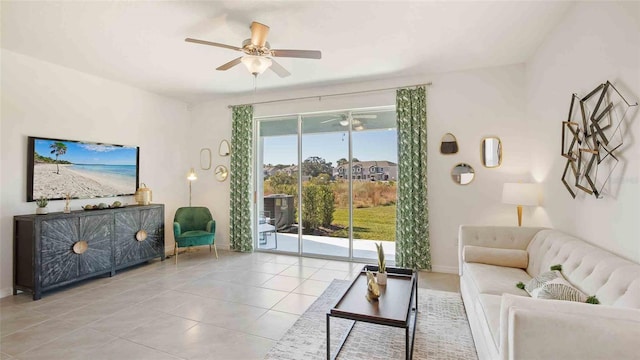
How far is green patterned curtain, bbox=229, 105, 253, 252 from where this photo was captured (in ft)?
17.7

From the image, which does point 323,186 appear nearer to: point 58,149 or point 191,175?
point 191,175

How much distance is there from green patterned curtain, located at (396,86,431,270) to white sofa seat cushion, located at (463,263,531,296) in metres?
1.23

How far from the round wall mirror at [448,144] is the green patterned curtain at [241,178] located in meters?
3.37

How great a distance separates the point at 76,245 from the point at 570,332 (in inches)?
191

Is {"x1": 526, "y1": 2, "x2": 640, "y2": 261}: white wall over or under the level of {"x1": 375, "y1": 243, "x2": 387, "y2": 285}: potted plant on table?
over

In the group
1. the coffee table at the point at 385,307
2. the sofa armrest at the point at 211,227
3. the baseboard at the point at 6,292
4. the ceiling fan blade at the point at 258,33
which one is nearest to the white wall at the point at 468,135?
the coffee table at the point at 385,307

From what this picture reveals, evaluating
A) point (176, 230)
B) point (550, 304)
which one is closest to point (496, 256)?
point (550, 304)

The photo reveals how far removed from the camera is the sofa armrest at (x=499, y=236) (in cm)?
307

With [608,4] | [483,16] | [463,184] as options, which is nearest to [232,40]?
[483,16]

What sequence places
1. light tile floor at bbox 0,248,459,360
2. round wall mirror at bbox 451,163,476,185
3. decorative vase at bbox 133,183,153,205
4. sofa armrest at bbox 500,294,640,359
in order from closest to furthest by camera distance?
1. sofa armrest at bbox 500,294,640,359
2. light tile floor at bbox 0,248,459,360
3. round wall mirror at bbox 451,163,476,185
4. decorative vase at bbox 133,183,153,205

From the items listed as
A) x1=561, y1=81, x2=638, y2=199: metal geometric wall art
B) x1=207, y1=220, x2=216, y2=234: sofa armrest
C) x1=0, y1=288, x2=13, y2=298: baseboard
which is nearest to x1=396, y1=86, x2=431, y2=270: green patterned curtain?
x1=561, y1=81, x2=638, y2=199: metal geometric wall art

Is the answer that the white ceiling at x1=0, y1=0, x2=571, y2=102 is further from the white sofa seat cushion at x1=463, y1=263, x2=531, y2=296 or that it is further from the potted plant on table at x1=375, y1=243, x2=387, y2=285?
the white sofa seat cushion at x1=463, y1=263, x2=531, y2=296

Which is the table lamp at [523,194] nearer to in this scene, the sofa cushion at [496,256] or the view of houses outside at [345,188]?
the sofa cushion at [496,256]

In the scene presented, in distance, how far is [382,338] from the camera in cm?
243
